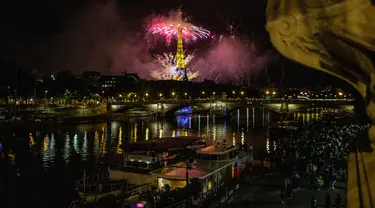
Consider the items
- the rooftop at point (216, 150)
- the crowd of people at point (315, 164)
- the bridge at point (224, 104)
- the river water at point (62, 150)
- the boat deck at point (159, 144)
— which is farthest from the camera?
the bridge at point (224, 104)

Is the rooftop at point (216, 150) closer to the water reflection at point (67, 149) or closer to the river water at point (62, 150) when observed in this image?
the river water at point (62, 150)

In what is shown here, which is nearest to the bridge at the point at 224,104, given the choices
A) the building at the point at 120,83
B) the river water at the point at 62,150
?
the river water at the point at 62,150

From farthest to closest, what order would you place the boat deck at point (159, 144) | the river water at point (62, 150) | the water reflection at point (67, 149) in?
the water reflection at point (67, 149) → the boat deck at point (159, 144) → the river water at point (62, 150)

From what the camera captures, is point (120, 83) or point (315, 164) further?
point (120, 83)

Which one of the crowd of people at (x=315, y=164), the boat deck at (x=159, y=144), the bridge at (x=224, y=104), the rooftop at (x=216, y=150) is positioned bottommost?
the crowd of people at (x=315, y=164)

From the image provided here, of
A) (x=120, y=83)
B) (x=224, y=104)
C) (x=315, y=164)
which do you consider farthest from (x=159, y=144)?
(x=120, y=83)

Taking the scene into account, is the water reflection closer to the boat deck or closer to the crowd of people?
the boat deck

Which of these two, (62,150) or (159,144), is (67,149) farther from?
(159,144)

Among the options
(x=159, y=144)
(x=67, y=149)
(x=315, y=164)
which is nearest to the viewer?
(x=315, y=164)

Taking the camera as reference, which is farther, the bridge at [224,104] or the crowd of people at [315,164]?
the bridge at [224,104]

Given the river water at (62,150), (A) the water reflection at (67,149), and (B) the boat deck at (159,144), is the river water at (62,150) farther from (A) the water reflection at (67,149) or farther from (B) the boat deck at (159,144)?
(B) the boat deck at (159,144)

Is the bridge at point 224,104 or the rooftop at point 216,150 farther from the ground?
the bridge at point 224,104
